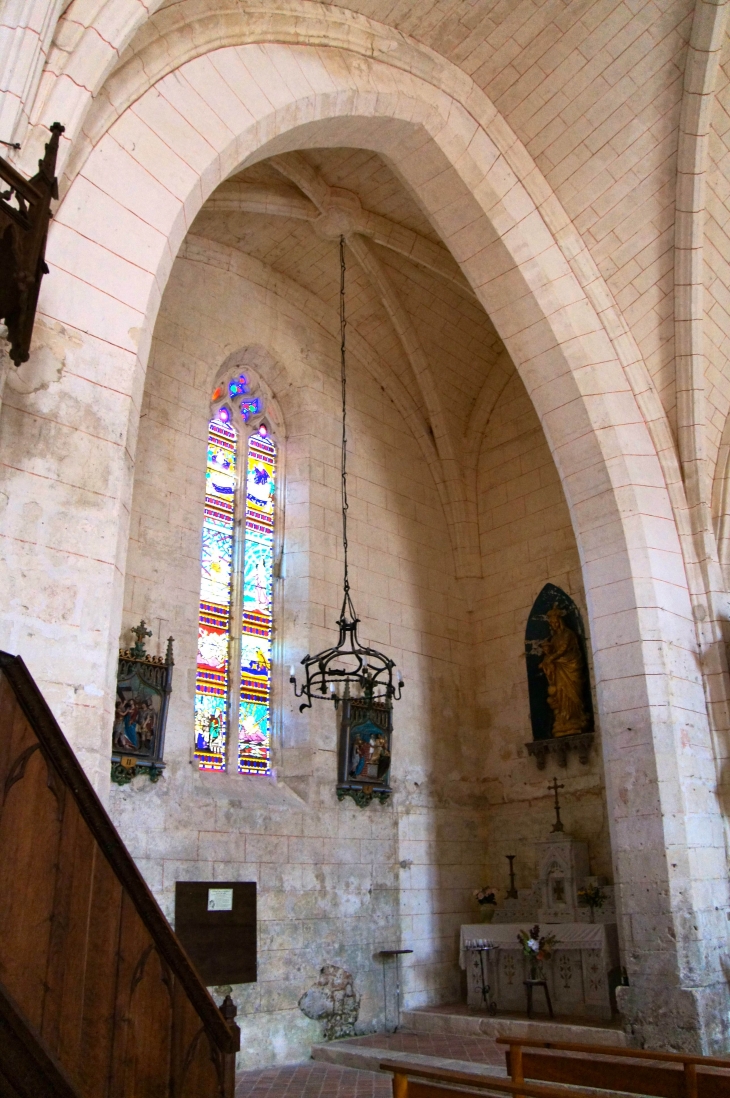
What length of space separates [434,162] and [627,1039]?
751 centimetres

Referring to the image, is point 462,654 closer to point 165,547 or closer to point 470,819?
point 470,819

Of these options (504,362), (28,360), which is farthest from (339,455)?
(28,360)

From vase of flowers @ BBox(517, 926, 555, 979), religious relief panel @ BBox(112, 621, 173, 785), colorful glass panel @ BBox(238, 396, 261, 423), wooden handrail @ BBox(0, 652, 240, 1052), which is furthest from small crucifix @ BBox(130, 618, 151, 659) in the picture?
wooden handrail @ BBox(0, 652, 240, 1052)

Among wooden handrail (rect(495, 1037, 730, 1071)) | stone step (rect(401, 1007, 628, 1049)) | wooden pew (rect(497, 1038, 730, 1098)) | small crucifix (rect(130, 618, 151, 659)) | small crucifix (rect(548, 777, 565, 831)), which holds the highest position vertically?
small crucifix (rect(130, 618, 151, 659))

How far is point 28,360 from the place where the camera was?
451 cm

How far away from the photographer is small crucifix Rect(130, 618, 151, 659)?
7.54m

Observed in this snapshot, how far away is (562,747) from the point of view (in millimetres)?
9875

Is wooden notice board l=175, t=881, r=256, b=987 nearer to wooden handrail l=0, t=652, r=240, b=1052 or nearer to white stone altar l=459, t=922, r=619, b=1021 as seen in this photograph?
white stone altar l=459, t=922, r=619, b=1021

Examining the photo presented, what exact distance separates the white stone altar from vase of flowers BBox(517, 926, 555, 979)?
0.08 m

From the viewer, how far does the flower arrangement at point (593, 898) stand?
8.51 meters

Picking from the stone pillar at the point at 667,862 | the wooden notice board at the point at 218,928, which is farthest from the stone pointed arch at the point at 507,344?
the wooden notice board at the point at 218,928

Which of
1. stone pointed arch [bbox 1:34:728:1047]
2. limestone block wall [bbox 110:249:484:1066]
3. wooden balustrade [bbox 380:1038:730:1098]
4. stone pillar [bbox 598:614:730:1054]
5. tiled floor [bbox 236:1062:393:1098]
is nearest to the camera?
wooden balustrade [bbox 380:1038:730:1098]

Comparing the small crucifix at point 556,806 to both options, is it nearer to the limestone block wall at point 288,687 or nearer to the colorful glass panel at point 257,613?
the limestone block wall at point 288,687

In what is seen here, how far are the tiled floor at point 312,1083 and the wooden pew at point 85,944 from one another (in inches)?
150
